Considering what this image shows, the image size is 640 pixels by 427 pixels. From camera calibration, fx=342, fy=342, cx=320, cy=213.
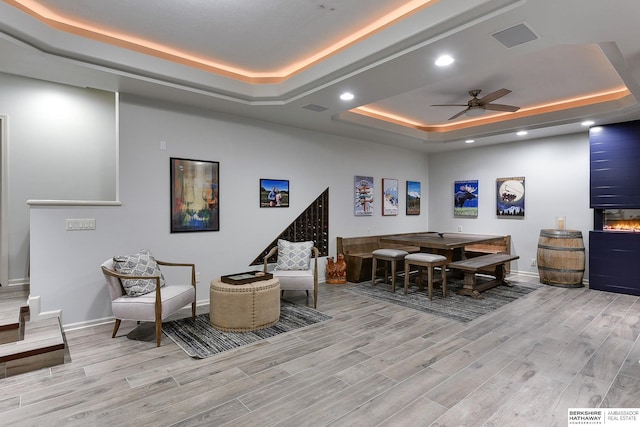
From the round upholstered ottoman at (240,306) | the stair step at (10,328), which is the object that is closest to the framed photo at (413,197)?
the round upholstered ottoman at (240,306)

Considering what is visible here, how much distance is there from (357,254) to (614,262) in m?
3.93

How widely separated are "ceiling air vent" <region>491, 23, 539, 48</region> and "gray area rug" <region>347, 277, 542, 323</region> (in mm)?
2881

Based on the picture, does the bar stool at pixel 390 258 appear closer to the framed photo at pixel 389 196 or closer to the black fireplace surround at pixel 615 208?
the framed photo at pixel 389 196

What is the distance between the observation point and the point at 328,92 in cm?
398

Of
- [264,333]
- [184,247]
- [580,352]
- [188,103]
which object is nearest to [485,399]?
[580,352]

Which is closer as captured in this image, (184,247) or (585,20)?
(585,20)

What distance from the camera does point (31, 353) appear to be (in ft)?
9.16

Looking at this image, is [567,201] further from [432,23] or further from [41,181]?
[41,181]

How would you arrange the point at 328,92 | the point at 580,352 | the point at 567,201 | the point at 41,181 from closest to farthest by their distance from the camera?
the point at 580,352
the point at 328,92
the point at 41,181
the point at 567,201

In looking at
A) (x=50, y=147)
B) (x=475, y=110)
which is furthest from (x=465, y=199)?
(x=50, y=147)

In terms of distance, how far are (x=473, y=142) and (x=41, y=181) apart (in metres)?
7.04

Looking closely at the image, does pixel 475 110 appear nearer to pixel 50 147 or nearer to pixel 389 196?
pixel 389 196

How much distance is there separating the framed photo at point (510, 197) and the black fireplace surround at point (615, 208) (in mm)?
1264

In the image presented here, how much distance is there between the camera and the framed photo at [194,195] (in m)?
4.38
